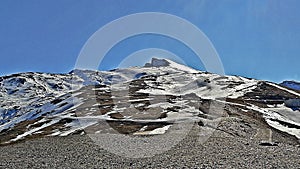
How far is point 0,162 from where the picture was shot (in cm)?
4203

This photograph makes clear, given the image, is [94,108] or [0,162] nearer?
[0,162]

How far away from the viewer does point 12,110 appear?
177625mm

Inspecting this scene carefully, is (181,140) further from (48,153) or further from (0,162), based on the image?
(0,162)

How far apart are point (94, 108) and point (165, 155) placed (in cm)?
7861

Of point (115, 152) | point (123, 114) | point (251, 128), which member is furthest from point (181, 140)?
point (123, 114)

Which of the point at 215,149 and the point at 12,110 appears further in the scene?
the point at 12,110

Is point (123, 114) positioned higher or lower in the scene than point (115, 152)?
higher

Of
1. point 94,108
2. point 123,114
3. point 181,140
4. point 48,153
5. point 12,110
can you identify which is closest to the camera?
point 48,153

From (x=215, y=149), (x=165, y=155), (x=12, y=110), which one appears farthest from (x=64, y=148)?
(x=12, y=110)

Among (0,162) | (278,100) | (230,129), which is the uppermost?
(278,100)

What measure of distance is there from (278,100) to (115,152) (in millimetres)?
127646

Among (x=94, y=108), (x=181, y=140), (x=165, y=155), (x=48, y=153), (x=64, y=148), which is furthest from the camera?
(x=94, y=108)

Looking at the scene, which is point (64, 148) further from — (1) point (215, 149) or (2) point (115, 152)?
(1) point (215, 149)

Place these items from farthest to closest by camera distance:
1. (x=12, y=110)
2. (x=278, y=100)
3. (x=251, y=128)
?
1. (x=12, y=110)
2. (x=278, y=100)
3. (x=251, y=128)
